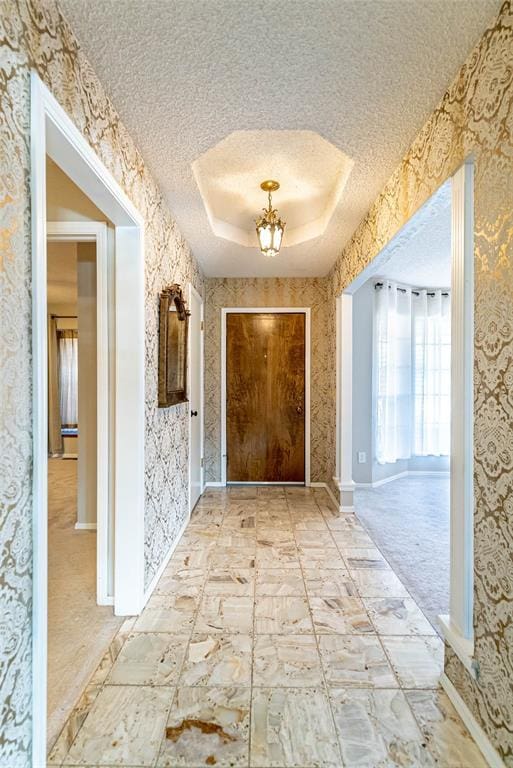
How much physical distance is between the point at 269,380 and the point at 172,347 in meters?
1.86

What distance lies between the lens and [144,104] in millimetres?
1531

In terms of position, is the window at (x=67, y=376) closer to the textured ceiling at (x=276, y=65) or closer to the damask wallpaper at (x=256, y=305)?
the damask wallpaper at (x=256, y=305)

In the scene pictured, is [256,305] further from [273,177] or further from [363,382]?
[273,177]

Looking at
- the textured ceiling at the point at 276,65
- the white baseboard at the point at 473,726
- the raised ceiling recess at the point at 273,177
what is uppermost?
the raised ceiling recess at the point at 273,177

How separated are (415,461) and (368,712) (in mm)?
3722

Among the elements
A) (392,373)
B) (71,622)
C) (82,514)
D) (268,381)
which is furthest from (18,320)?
(392,373)

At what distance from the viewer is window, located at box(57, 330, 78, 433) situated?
6.25 m

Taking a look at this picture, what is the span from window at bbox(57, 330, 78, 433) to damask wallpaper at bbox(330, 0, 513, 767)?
20.2ft

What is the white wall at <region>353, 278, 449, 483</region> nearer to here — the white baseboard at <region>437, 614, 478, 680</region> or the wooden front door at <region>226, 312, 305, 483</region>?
the wooden front door at <region>226, 312, 305, 483</region>

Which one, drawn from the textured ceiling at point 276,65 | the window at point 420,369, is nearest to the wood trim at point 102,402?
the textured ceiling at point 276,65

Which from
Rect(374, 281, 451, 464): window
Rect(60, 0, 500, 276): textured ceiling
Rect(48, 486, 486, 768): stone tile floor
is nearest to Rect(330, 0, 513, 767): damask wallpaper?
Rect(60, 0, 500, 276): textured ceiling

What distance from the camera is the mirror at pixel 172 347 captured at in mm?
2311

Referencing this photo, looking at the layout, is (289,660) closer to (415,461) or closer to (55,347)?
(415,461)

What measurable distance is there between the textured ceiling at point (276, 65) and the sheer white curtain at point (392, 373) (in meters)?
2.51
